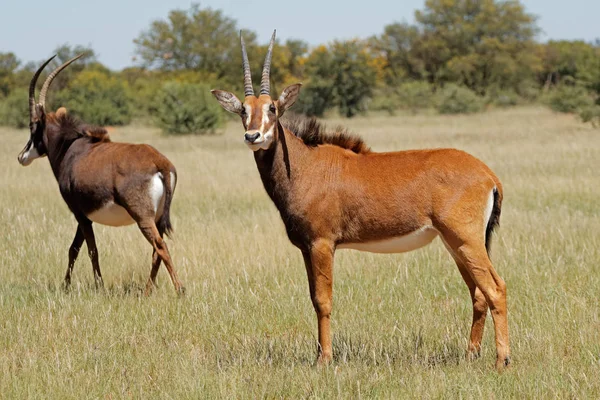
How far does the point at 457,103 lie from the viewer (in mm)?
49969

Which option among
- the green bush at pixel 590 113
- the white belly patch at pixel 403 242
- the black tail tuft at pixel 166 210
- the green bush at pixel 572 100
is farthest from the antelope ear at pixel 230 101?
the green bush at pixel 572 100

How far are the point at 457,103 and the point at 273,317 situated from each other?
147ft

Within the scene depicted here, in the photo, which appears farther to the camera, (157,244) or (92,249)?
(92,249)

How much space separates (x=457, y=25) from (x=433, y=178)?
73739 millimetres

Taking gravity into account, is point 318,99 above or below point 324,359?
below

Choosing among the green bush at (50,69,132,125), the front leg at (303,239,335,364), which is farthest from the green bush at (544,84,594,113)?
the front leg at (303,239,335,364)

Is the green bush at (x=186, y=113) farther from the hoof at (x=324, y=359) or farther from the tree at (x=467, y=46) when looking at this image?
the tree at (x=467, y=46)

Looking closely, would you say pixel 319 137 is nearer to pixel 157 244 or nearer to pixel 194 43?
pixel 157 244

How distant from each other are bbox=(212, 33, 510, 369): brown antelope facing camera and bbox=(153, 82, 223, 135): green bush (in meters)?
28.7

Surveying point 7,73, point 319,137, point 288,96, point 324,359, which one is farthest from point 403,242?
point 7,73

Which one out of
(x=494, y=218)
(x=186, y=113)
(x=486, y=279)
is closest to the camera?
(x=486, y=279)

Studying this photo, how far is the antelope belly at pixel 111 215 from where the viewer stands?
27.2 feet

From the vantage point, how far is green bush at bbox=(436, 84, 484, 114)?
49688 mm

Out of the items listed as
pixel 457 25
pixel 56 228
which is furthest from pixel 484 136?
pixel 457 25
